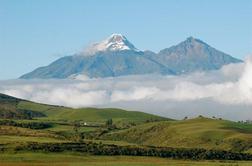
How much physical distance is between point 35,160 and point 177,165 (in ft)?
126

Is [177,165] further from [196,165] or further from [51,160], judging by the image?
[51,160]

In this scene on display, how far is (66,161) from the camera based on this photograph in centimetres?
18625

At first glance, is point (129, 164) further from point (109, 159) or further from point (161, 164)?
point (109, 159)

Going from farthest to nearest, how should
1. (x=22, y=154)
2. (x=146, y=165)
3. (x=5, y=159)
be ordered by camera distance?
(x=22, y=154) < (x=5, y=159) < (x=146, y=165)

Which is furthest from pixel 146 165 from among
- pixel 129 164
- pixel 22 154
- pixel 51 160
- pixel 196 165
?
pixel 22 154

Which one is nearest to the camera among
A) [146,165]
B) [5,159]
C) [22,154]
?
[146,165]

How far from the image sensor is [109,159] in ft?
654

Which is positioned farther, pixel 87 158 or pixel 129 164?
pixel 87 158

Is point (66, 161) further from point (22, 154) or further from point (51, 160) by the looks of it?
point (22, 154)

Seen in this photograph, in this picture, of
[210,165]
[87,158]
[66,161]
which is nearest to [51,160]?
[66,161]

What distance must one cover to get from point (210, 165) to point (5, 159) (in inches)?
2121

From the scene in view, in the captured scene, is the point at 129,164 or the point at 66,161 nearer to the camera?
the point at 129,164

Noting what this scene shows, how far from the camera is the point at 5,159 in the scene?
183 meters

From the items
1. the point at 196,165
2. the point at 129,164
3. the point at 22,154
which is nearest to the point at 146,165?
the point at 129,164
